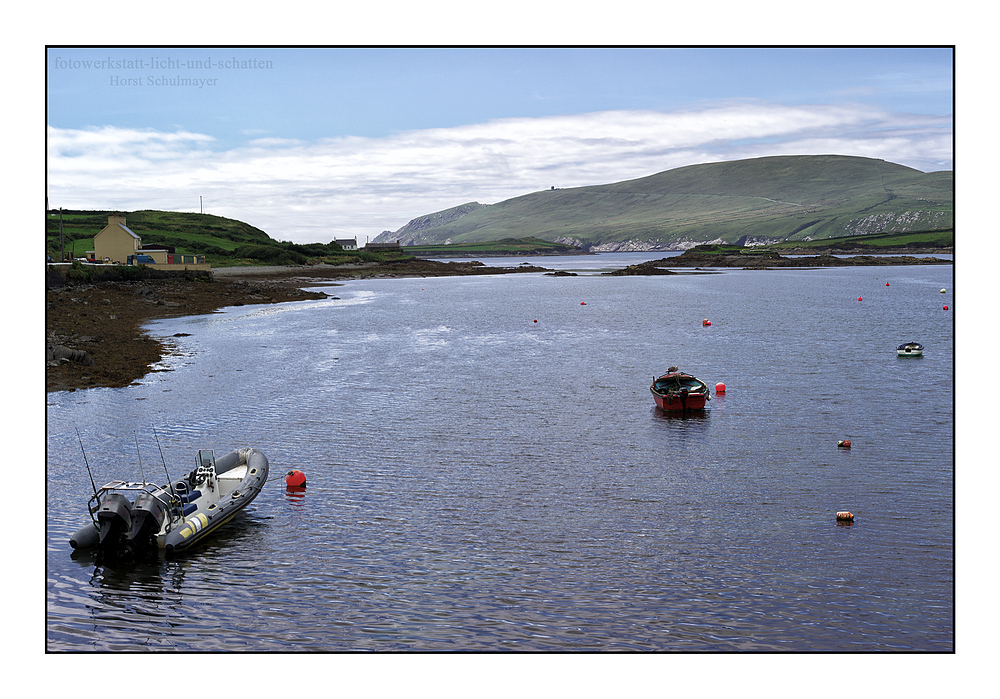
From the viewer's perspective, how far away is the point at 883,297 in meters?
103

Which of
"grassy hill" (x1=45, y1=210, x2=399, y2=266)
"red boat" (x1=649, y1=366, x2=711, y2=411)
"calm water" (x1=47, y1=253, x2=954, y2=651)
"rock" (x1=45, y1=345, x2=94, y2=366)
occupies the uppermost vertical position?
"grassy hill" (x1=45, y1=210, x2=399, y2=266)

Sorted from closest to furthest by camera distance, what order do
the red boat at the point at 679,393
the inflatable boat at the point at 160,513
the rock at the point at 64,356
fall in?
the inflatable boat at the point at 160,513 → the red boat at the point at 679,393 → the rock at the point at 64,356

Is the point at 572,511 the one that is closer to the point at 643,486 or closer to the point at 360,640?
the point at 643,486

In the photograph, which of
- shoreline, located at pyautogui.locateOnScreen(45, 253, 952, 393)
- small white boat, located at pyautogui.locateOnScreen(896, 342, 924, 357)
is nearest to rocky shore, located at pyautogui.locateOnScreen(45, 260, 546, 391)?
shoreline, located at pyautogui.locateOnScreen(45, 253, 952, 393)

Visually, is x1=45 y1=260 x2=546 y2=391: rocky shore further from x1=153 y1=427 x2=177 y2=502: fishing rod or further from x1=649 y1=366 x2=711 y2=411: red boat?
x1=649 y1=366 x2=711 y2=411: red boat

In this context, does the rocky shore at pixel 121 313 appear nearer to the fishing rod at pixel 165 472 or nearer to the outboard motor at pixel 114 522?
the fishing rod at pixel 165 472

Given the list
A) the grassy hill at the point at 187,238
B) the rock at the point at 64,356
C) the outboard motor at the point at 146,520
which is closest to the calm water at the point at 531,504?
the outboard motor at the point at 146,520

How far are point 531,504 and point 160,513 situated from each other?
11.2 m

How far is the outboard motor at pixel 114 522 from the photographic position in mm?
20438

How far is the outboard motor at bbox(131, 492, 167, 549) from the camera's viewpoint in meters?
20.8

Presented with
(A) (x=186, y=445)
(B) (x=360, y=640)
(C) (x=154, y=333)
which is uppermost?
(C) (x=154, y=333)

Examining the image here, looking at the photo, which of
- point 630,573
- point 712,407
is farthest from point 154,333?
point 630,573

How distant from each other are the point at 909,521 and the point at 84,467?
2861 centimetres

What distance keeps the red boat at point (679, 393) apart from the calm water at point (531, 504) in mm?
864
